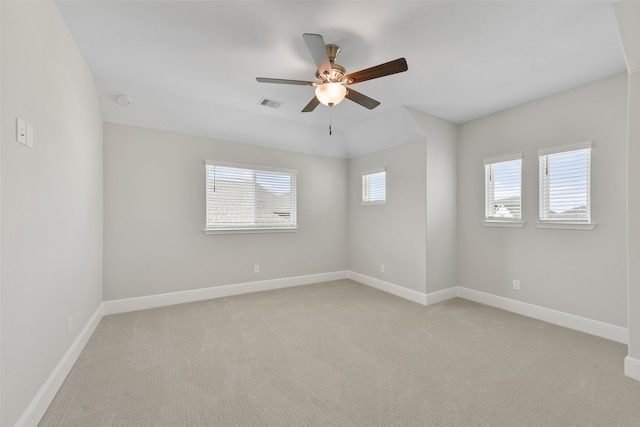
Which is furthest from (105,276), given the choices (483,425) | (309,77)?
(483,425)

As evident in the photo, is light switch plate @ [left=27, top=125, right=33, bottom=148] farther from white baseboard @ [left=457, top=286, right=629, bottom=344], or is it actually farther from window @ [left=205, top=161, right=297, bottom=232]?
white baseboard @ [left=457, top=286, right=629, bottom=344]

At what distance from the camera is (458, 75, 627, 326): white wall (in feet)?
9.18

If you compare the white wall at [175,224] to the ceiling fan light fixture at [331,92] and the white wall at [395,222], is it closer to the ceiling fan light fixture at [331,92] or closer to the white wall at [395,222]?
the white wall at [395,222]

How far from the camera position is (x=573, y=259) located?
3.08 m

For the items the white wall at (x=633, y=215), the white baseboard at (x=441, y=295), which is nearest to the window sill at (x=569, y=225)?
the white wall at (x=633, y=215)

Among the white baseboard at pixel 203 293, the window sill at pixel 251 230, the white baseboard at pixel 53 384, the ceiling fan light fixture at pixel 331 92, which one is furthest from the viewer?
the window sill at pixel 251 230

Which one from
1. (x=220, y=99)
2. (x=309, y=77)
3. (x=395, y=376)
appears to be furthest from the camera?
(x=220, y=99)

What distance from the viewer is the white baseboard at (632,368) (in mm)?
2123

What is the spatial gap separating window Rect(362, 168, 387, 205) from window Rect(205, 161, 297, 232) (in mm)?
1353

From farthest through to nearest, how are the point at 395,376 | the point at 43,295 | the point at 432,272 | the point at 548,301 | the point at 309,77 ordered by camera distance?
the point at 432,272, the point at 548,301, the point at 309,77, the point at 395,376, the point at 43,295

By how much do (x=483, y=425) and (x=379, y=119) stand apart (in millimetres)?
3724

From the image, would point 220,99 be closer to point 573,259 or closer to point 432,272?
point 432,272

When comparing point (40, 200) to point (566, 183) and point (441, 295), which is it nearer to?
point (441, 295)

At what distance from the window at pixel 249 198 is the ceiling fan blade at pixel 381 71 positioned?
2.62 meters
